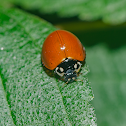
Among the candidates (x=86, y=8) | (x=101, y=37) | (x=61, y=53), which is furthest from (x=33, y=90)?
(x=101, y=37)

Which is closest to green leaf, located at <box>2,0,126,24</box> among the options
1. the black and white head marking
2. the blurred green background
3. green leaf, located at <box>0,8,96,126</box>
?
the blurred green background

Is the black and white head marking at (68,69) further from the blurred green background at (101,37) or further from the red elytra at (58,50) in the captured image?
the blurred green background at (101,37)

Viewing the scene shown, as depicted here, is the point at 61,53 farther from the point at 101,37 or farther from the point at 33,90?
the point at 101,37

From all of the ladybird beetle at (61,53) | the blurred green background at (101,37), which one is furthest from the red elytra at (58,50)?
the blurred green background at (101,37)

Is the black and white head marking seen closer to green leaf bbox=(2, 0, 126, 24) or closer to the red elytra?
the red elytra

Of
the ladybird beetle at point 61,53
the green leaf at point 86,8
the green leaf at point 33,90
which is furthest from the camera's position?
the green leaf at point 86,8

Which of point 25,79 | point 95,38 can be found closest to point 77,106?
point 25,79
